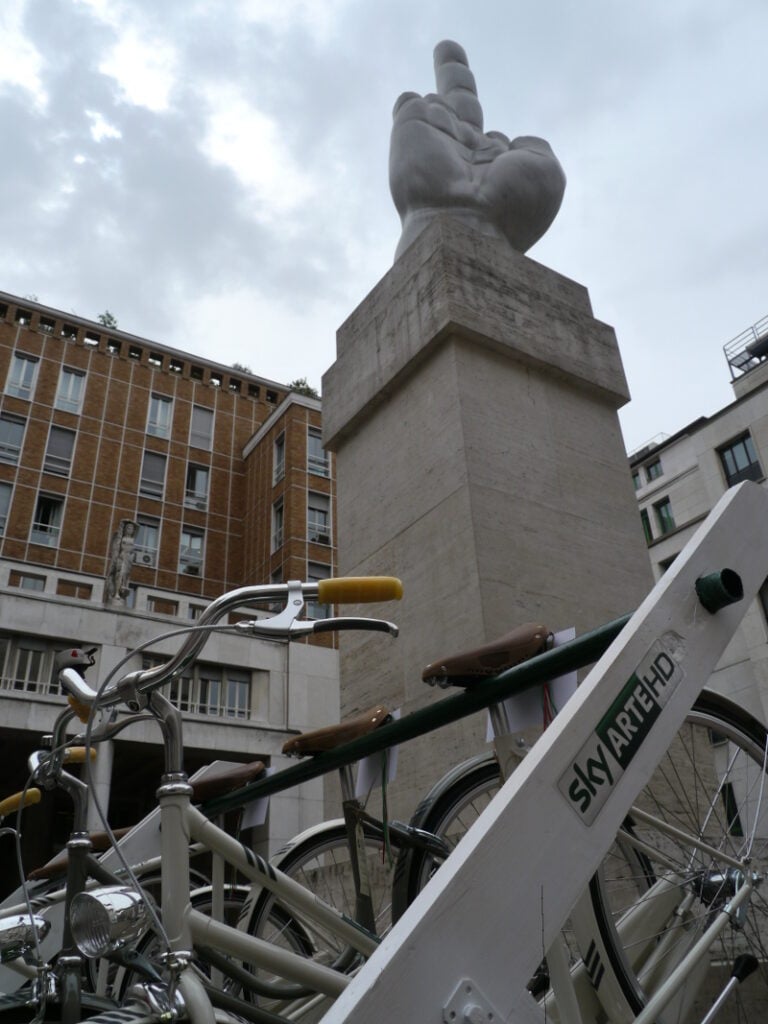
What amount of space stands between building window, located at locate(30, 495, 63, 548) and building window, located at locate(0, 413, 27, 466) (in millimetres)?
1733

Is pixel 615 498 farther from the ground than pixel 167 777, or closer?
farther from the ground

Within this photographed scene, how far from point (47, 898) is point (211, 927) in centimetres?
116

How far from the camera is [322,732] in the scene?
279cm

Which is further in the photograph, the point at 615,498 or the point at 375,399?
the point at 375,399

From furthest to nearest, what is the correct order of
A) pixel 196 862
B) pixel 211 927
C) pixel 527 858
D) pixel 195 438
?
1. pixel 195 438
2. pixel 196 862
3. pixel 211 927
4. pixel 527 858

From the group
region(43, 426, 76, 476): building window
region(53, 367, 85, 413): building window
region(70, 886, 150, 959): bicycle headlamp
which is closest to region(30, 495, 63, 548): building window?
region(43, 426, 76, 476): building window

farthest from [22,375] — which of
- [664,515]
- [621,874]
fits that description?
[621,874]

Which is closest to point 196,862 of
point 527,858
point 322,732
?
point 322,732

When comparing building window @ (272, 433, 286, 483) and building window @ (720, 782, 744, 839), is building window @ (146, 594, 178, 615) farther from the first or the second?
building window @ (720, 782, 744, 839)

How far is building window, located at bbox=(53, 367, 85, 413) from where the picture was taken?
32406mm

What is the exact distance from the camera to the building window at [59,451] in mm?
31188

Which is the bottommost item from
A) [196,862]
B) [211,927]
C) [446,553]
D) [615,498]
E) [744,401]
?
[211,927]

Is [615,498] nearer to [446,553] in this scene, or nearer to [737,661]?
[446,553]

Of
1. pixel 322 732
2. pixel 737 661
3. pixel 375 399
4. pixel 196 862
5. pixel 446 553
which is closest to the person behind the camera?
pixel 322 732
